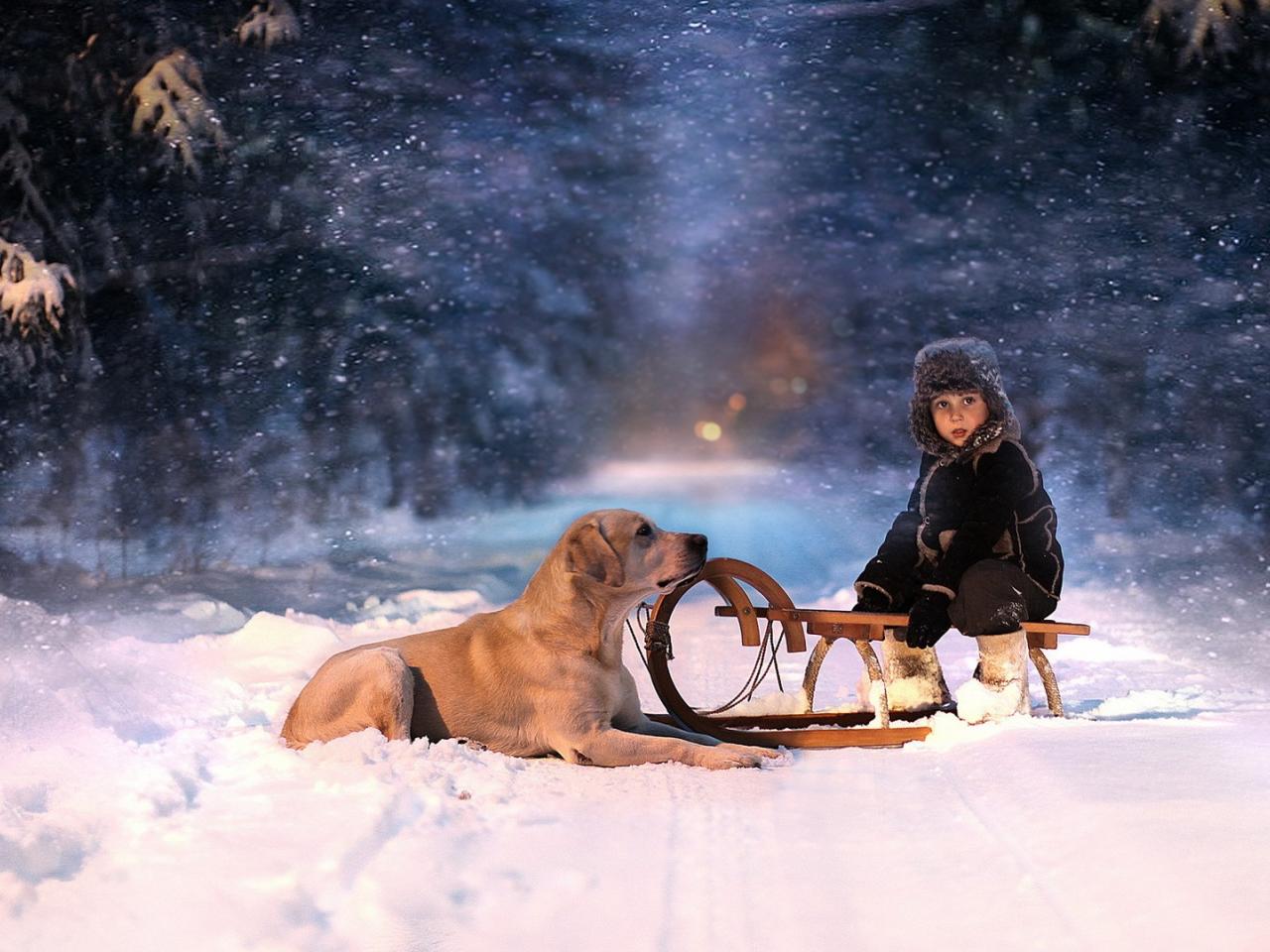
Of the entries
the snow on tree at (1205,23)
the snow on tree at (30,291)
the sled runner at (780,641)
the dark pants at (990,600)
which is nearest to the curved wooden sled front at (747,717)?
the sled runner at (780,641)

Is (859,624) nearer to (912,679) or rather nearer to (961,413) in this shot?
(912,679)

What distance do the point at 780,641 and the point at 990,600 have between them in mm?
676

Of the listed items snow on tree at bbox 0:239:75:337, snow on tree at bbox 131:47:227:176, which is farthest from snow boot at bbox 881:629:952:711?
snow on tree at bbox 0:239:75:337

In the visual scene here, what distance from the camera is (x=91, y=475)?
7391 millimetres

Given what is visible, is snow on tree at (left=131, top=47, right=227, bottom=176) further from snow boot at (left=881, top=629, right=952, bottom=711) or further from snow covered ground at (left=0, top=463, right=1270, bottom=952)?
snow boot at (left=881, top=629, right=952, bottom=711)

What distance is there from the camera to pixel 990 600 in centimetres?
371

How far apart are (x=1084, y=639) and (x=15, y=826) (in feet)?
16.3

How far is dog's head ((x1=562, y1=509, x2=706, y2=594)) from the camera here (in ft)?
11.7

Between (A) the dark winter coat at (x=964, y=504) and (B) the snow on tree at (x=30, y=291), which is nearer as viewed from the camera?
(A) the dark winter coat at (x=964, y=504)

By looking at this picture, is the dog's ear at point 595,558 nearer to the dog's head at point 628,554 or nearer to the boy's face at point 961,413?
the dog's head at point 628,554

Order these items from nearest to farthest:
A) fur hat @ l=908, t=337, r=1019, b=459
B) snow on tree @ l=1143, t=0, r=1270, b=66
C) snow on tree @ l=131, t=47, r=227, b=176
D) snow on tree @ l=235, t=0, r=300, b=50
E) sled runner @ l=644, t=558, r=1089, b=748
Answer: sled runner @ l=644, t=558, r=1089, b=748 → fur hat @ l=908, t=337, r=1019, b=459 → snow on tree @ l=1143, t=0, r=1270, b=66 → snow on tree @ l=131, t=47, r=227, b=176 → snow on tree @ l=235, t=0, r=300, b=50

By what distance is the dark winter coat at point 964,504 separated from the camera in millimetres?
3867

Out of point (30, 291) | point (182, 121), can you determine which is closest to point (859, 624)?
point (182, 121)

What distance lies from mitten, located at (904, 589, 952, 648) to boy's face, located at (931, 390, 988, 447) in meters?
0.54
